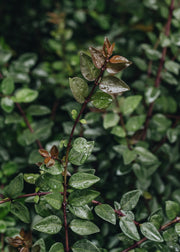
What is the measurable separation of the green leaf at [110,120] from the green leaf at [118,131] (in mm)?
16

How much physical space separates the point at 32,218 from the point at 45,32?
0.97 m

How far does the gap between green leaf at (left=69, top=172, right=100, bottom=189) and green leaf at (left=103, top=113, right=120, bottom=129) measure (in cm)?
28

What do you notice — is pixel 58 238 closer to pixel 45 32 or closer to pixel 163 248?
pixel 163 248

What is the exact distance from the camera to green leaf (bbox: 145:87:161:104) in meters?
0.95

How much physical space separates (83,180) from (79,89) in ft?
0.67

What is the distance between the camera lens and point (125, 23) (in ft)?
4.67

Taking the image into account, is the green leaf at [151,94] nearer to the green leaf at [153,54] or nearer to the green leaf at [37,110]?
the green leaf at [153,54]

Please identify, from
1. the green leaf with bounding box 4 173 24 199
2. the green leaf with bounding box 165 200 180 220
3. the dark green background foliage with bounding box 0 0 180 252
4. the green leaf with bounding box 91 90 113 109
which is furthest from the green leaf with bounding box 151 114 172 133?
the green leaf with bounding box 4 173 24 199

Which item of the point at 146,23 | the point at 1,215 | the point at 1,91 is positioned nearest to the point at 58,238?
the point at 1,215

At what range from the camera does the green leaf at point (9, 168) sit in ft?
2.95

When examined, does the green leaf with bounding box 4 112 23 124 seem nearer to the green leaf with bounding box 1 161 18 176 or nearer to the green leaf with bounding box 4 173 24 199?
the green leaf with bounding box 1 161 18 176

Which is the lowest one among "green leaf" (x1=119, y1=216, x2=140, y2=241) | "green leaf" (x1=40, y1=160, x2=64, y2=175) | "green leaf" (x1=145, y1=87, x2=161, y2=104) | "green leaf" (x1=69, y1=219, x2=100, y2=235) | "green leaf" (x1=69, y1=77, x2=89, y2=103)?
"green leaf" (x1=119, y1=216, x2=140, y2=241)

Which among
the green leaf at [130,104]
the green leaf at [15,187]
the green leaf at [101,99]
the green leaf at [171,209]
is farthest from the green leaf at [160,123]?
the green leaf at [15,187]

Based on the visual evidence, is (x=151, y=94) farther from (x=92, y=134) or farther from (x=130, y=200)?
(x=130, y=200)
